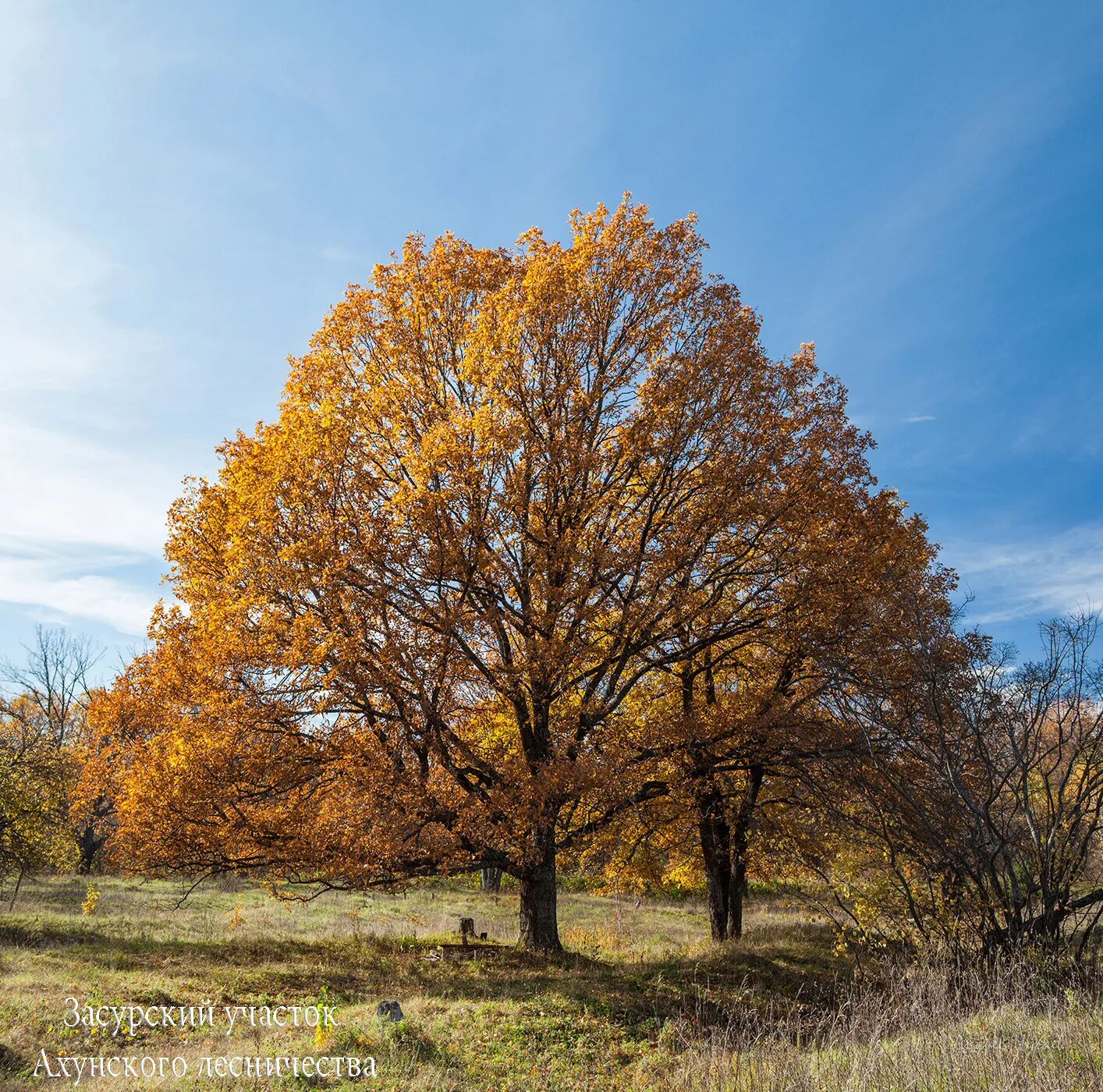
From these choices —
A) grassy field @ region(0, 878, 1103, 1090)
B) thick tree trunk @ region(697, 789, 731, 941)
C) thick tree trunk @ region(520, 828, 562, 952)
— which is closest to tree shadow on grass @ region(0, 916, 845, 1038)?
grassy field @ region(0, 878, 1103, 1090)

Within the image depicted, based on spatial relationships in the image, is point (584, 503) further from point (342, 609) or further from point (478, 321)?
point (342, 609)

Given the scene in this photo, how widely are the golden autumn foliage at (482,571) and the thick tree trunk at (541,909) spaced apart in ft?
0.15

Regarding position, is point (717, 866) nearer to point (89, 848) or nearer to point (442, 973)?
point (442, 973)

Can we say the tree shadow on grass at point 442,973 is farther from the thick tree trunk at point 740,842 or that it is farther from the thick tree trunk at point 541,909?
the thick tree trunk at point 740,842

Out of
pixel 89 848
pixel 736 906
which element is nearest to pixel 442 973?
pixel 736 906

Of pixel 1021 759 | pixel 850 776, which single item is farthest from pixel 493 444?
pixel 1021 759

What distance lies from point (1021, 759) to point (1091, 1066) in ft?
17.1

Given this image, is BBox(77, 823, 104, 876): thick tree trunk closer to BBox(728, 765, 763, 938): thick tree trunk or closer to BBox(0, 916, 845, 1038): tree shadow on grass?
BBox(0, 916, 845, 1038): tree shadow on grass

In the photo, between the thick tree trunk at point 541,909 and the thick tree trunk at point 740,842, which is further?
the thick tree trunk at point 740,842

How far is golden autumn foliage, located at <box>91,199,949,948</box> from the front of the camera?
37.5ft

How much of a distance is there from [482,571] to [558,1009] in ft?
21.1

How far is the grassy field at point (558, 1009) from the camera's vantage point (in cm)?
617

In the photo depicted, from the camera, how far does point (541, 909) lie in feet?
45.7

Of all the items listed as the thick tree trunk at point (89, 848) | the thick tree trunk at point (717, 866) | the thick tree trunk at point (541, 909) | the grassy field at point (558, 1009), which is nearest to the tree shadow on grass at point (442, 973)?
the grassy field at point (558, 1009)
